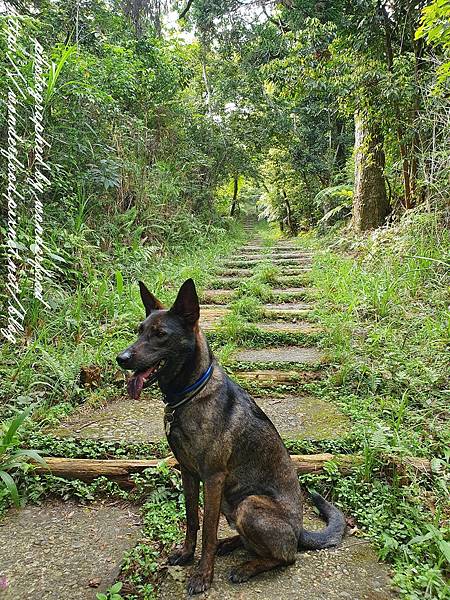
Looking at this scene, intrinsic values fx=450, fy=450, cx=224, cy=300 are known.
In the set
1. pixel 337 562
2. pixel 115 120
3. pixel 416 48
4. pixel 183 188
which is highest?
pixel 416 48

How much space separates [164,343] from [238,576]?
1159 millimetres

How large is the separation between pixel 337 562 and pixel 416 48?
8312 millimetres

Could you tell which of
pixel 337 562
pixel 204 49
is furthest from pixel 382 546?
pixel 204 49

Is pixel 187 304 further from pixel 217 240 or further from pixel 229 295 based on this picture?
pixel 217 240

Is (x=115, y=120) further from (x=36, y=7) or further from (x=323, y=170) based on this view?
(x=323, y=170)

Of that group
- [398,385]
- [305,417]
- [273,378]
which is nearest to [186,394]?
[305,417]

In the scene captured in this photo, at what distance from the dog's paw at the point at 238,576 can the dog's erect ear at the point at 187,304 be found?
1.21 meters

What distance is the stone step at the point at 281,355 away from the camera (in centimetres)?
463

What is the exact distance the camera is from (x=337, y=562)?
7.33 ft

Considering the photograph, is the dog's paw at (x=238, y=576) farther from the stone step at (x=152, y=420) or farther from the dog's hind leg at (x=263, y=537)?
the stone step at (x=152, y=420)

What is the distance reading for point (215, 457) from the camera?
2.19 m

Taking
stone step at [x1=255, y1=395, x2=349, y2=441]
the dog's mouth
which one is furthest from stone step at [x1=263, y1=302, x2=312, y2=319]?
the dog's mouth

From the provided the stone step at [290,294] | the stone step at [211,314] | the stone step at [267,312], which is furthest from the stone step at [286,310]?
the stone step at [211,314]

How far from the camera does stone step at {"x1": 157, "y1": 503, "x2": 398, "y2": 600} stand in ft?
6.64
